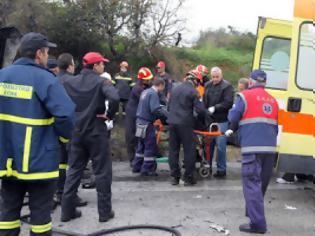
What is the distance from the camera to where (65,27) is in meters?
13.5

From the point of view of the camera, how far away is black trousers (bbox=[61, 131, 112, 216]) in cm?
573

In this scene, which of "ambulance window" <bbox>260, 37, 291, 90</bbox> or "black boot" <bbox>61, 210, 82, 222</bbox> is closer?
"black boot" <bbox>61, 210, 82, 222</bbox>

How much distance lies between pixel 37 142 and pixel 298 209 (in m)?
4.17

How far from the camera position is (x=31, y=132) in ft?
13.0

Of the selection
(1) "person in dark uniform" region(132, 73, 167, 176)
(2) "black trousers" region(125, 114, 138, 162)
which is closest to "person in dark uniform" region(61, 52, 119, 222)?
(1) "person in dark uniform" region(132, 73, 167, 176)

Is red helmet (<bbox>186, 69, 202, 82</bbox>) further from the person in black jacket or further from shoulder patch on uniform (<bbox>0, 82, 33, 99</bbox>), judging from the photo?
shoulder patch on uniform (<bbox>0, 82, 33, 99</bbox>)

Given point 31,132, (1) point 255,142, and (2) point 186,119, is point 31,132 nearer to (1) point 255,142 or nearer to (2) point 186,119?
(1) point 255,142

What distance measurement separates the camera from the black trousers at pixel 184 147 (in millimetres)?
7535

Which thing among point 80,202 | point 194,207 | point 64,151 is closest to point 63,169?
point 64,151

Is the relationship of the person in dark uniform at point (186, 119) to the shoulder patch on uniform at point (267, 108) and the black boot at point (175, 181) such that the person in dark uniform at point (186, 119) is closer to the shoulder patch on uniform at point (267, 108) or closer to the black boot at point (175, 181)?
the black boot at point (175, 181)

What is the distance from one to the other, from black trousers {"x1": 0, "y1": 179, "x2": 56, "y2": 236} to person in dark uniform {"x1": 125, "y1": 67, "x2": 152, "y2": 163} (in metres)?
4.80

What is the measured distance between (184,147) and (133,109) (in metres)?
1.77

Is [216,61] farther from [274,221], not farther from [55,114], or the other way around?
Result: [55,114]

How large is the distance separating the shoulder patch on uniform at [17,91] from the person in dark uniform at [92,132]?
170 cm
